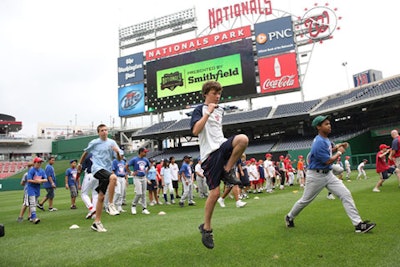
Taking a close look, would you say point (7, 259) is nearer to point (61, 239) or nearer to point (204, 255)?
point (61, 239)

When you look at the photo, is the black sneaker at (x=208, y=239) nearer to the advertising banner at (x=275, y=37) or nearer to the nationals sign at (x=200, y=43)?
the advertising banner at (x=275, y=37)

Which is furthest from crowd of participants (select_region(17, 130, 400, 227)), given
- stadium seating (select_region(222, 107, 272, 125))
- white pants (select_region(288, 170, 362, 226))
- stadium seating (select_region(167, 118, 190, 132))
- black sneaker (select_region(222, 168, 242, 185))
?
stadium seating (select_region(167, 118, 190, 132))

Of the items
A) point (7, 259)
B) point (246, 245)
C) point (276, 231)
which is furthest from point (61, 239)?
point (276, 231)

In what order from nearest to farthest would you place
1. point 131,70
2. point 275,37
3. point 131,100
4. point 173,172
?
point 173,172, point 275,37, point 131,100, point 131,70

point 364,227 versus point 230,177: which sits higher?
point 230,177

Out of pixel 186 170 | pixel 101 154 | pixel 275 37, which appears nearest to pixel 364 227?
pixel 101 154

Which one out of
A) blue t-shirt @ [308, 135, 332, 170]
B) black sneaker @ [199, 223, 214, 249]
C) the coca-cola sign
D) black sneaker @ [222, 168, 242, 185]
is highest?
the coca-cola sign

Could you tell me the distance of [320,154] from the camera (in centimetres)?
474

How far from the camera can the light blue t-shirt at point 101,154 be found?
5.80 m

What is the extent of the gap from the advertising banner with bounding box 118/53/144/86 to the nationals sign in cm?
156

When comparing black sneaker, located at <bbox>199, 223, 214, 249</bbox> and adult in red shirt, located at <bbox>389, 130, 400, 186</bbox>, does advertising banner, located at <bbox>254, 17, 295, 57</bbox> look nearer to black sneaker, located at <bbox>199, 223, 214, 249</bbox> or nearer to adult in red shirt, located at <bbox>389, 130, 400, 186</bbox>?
adult in red shirt, located at <bbox>389, 130, 400, 186</bbox>

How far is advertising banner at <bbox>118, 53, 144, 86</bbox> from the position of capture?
40.9 meters

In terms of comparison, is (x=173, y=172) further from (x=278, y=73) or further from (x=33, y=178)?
(x=278, y=73)

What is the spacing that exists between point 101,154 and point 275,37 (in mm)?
31730
